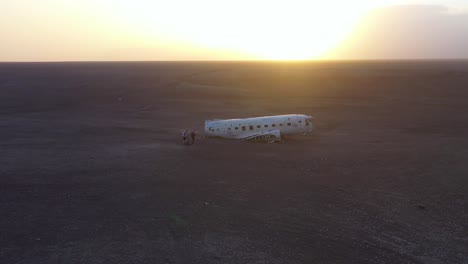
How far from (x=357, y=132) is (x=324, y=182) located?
18938 millimetres

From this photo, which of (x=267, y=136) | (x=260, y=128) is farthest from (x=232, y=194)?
(x=260, y=128)

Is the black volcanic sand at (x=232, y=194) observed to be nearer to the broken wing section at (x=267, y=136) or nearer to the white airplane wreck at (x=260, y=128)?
the white airplane wreck at (x=260, y=128)

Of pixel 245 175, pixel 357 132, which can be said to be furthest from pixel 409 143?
pixel 245 175

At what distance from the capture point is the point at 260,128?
1505 inches

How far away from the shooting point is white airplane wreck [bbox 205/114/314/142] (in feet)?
125

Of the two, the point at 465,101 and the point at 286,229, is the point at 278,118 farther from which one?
the point at 465,101

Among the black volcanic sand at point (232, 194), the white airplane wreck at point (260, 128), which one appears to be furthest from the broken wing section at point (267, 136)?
the black volcanic sand at point (232, 194)

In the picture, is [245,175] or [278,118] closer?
[245,175]

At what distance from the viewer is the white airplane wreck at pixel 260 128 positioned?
125 ft

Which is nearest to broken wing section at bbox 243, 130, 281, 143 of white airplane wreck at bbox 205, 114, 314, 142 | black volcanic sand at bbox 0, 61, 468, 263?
white airplane wreck at bbox 205, 114, 314, 142

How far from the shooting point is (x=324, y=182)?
25547 mm

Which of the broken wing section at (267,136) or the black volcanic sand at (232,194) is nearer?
the black volcanic sand at (232,194)

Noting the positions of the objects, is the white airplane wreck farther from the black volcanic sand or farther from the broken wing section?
the black volcanic sand

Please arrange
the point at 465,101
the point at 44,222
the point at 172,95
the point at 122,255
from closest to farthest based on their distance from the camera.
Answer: the point at 122,255 → the point at 44,222 → the point at 465,101 → the point at 172,95
